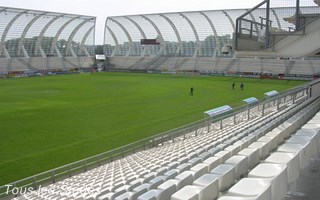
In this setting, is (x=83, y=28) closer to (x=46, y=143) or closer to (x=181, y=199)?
(x=46, y=143)

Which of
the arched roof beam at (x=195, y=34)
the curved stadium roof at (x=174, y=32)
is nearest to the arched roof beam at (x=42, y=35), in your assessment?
the curved stadium roof at (x=174, y=32)

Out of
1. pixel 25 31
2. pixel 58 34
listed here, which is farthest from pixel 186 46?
pixel 25 31

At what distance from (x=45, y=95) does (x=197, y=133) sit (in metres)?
27.1

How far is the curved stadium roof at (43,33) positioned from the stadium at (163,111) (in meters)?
0.31

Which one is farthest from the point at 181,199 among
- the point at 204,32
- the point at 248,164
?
the point at 204,32

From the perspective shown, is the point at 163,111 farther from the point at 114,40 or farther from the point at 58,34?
the point at 114,40

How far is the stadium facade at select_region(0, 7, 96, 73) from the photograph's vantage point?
73.1m

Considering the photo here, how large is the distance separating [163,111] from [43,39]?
6083cm

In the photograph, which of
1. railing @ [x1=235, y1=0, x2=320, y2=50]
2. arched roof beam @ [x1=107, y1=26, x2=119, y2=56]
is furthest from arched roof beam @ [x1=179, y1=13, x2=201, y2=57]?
railing @ [x1=235, y1=0, x2=320, y2=50]

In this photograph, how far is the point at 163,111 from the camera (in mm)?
31438

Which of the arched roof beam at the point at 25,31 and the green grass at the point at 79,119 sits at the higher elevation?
the arched roof beam at the point at 25,31

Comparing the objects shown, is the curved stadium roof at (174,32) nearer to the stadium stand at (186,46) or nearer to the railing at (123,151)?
the stadium stand at (186,46)

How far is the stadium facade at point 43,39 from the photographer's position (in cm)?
7312

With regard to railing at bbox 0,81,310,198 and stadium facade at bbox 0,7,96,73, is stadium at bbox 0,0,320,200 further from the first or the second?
stadium facade at bbox 0,7,96,73
